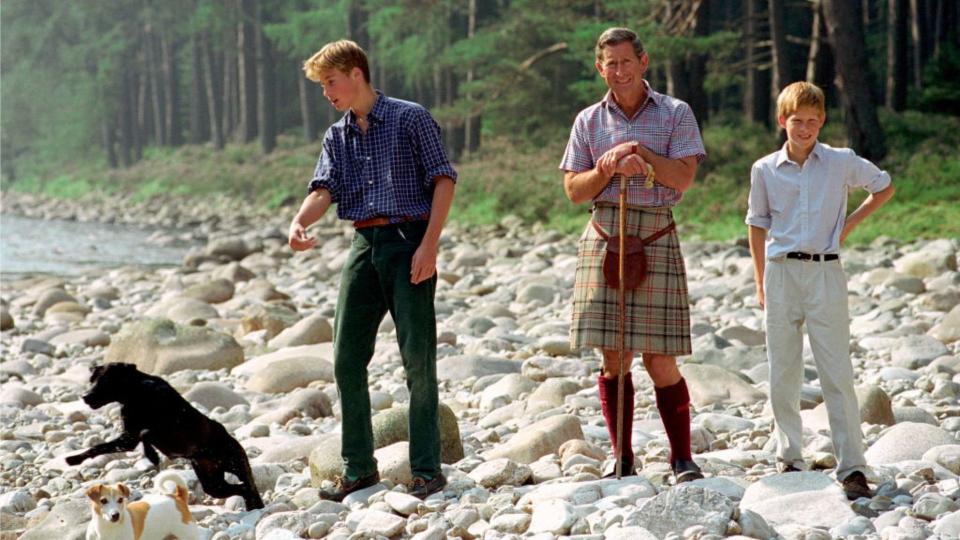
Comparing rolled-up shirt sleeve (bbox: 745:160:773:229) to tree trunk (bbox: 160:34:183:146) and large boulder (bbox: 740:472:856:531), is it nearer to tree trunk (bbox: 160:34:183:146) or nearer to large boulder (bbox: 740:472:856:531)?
large boulder (bbox: 740:472:856:531)

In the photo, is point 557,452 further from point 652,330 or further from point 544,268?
point 544,268

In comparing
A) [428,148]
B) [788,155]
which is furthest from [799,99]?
[428,148]

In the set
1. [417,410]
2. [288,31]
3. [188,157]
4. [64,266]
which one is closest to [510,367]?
[417,410]

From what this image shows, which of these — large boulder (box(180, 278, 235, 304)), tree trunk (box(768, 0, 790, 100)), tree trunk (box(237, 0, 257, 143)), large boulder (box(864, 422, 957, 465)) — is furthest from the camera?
tree trunk (box(237, 0, 257, 143))

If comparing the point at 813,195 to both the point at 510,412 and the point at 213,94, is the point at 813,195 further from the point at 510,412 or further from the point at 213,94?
the point at 213,94

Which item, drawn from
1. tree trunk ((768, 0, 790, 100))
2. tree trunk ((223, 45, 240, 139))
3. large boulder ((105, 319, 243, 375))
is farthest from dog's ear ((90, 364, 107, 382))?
tree trunk ((223, 45, 240, 139))

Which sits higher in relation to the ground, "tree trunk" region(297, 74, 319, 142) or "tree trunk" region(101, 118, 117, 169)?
"tree trunk" region(297, 74, 319, 142)

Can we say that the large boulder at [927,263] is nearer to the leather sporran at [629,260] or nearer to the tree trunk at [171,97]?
the leather sporran at [629,260]

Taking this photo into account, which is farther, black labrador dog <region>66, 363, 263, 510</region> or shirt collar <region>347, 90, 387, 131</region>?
shirt collar <region>347, 90, 387, 131</region>

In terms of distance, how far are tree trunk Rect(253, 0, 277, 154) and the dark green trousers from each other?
35.7m

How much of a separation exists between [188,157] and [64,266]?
24462 millimetres

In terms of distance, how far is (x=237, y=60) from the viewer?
46.8 m

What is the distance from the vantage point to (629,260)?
4.66m

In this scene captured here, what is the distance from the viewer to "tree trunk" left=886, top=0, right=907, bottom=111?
24031 mm
